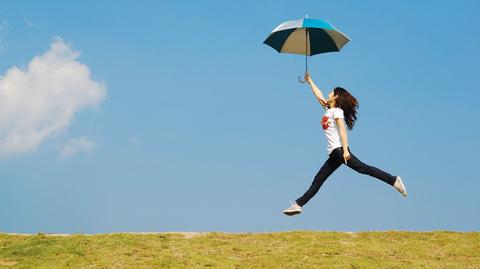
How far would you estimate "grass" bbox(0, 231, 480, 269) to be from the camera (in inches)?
627

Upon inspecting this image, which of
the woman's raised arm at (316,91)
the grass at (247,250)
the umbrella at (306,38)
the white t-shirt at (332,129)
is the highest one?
the umbrella at (306,38)

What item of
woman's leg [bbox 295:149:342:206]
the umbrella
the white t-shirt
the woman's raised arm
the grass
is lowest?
the grass

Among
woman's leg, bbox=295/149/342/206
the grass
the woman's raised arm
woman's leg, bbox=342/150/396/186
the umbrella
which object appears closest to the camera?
woman's leg, bbox=342/150/396/186

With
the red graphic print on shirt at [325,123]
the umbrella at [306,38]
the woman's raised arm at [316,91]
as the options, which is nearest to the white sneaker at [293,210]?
the red graphic print on shirt at [325,123]

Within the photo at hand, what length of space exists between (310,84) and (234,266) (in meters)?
4.62

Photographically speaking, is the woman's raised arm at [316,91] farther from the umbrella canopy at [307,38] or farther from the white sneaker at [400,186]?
the white sneaker at [400,186]

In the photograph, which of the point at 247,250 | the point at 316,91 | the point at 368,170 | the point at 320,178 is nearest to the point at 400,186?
the point at 368,170

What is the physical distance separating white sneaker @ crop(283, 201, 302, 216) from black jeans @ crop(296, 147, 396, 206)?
0.27 ft

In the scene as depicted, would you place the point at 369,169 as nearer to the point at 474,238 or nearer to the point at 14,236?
the point at 474,238

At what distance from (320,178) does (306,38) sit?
10.9ft

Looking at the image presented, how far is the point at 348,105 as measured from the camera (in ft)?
44.4

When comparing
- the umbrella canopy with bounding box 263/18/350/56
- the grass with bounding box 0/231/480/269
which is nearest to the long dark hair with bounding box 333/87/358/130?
the umbrella canopy with bounding box 263/18/350/56

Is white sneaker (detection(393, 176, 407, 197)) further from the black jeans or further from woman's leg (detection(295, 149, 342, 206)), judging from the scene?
woman's leg (detection(295, 149, 342, 206))

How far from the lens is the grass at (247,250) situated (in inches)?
627
